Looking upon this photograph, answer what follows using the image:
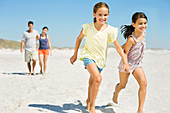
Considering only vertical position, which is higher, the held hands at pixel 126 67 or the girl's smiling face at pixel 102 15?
the girl's smiling face at pixel 102 15

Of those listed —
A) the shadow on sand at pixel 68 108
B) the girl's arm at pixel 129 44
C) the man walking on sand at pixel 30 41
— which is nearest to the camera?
the girl's arm at pixel 129 44

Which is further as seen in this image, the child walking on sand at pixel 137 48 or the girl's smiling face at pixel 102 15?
the child walking on sand at pixel 137 48

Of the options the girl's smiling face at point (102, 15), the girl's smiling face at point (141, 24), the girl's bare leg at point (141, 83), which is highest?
the girl's smiling face at point (102, 15)

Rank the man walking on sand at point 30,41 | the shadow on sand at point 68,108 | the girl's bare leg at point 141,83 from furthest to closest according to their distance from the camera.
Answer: the man walking on sand at point 30,41 < the shadow on sand at point 68,108 < the girl's bare leg at point 141,83

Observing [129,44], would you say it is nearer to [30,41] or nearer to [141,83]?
[141,83]

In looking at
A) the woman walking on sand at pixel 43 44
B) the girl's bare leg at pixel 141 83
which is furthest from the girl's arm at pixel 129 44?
the woman walking on sand at pixel 43 44

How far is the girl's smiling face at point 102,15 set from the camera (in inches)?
149

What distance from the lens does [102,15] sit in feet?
12.5

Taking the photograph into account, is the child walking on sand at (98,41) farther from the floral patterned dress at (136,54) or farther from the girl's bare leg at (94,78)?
the floral patterned dress at (136,54)

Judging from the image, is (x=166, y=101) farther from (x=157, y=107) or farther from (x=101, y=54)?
(x=101, y=54)

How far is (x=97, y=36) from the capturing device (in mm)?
3885

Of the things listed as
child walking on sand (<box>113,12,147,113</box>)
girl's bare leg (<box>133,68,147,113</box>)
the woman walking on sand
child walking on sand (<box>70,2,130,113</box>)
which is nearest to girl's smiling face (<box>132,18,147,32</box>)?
child walking on sand (<box>113,12,147,113</box>)

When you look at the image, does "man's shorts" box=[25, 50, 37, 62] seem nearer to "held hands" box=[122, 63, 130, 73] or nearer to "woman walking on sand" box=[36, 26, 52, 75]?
"woman walking on sand" box=[36, 26, 52, 75]

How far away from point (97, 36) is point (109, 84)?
12.2ft
